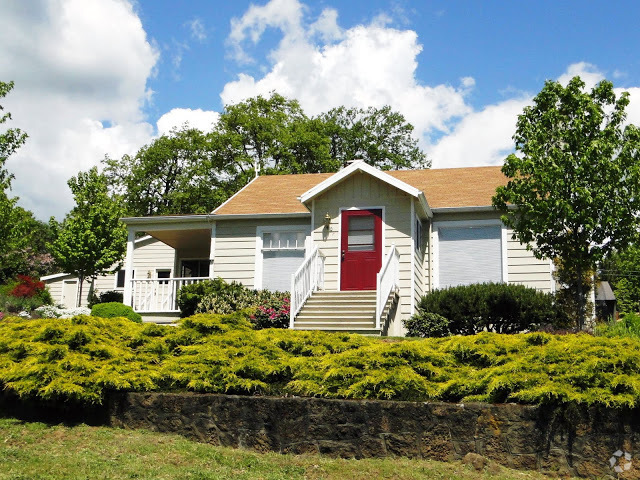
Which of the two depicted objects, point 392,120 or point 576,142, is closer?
point 576,142

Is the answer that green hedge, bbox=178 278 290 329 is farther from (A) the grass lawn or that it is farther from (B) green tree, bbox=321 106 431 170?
(B) green tree, bbox=321 106 431 170

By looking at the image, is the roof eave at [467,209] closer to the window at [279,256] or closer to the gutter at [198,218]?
the gutter at [198,218]

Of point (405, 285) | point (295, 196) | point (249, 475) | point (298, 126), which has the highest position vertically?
point (298, 126)

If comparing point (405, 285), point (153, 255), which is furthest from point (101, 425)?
point (153, 255)

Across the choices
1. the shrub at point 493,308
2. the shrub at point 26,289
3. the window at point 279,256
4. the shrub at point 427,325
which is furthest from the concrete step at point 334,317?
the shrub at point 26,289

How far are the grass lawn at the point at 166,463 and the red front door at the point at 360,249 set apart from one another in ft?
29.8

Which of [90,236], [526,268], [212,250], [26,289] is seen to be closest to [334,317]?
[212,250]

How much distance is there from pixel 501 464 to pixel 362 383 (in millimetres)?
1356

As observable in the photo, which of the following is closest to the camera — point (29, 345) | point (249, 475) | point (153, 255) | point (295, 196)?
point (249, 475)

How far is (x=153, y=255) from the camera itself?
24000 millimetres

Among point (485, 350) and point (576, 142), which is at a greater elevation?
point (576, 142)

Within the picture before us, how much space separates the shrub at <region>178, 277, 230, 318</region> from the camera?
14.3m

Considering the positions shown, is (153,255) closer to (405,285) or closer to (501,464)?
(405,285)

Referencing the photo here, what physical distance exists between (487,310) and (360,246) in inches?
128
